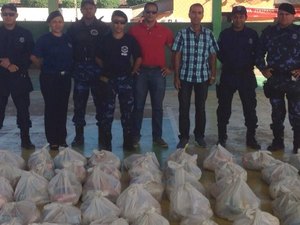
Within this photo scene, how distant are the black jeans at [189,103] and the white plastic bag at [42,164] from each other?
172cm

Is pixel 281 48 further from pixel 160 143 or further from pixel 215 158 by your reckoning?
pixel 160 143

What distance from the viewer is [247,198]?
4.06 m

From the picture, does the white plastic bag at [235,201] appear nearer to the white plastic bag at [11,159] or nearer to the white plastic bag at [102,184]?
the white plastic bag at [102,184]

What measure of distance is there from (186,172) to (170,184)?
0.18m

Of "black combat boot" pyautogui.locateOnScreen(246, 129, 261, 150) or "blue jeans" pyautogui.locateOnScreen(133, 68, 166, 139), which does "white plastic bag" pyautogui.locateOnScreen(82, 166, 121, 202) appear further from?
"black combat boot" pyautogui.locateOnScreen(246, 129, 261, 150)

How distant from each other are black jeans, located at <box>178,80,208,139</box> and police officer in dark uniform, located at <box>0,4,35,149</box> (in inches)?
69.7

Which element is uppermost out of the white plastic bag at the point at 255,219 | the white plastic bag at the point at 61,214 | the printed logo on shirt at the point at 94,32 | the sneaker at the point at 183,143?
the printed logo on shirt at the point at 94,32

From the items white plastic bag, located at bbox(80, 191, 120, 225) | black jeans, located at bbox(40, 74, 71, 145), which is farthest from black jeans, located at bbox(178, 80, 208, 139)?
white plastic bag, located at bbox(80, 191, 120, 225)

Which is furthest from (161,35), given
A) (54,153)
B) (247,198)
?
(247,198)

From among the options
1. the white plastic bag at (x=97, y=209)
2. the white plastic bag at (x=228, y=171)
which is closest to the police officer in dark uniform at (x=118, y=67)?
the white plastic bag at (x=228, y=171)

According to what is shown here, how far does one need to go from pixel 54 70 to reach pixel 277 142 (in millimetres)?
2695

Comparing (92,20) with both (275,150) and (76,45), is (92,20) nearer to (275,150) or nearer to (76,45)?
(76,45)

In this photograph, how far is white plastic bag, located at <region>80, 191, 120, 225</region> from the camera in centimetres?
379

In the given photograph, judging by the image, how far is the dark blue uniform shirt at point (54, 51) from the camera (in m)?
5.61
